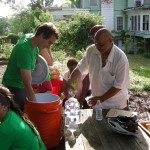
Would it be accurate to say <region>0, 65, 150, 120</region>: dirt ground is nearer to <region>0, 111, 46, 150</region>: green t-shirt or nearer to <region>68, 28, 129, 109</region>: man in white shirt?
<region>68, 28, 129, 109</region>: man in white shirt

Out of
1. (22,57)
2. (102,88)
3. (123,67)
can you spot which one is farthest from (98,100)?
(22,57)

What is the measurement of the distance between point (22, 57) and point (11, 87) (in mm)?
546

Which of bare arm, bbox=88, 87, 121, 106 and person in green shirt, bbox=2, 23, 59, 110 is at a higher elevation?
person in green shirt, bbox=2, 23, 59, 110

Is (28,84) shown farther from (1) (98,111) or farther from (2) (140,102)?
(2) (140,102)

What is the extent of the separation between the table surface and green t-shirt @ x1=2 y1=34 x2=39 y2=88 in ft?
3.10

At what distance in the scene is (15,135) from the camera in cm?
235

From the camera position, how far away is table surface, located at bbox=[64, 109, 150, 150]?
247 centimetres

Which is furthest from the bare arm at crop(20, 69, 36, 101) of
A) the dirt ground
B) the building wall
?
the building wall

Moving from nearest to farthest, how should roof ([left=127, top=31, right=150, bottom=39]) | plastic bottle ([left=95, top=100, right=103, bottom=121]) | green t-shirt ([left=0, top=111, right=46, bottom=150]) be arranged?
green t-shirt ([left=0, top=111, right=46, bottom=150]), plastic bottle ([left=95, top=100, right=103, bottom=121]), roof ([left=127, top=31, right=150, bottom=39])

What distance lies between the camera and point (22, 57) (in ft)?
10.9

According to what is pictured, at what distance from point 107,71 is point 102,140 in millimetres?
975

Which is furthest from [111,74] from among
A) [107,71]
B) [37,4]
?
[37,4]

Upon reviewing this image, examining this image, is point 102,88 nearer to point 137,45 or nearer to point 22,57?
point 22,57

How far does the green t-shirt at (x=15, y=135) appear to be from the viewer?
2.32 metres
